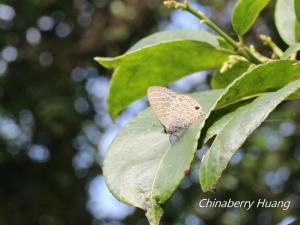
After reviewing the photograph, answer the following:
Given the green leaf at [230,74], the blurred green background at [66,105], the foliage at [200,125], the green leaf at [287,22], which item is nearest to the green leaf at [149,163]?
the foliage at [200,125]

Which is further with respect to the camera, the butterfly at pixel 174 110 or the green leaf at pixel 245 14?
the green leaf at pixel 245 14

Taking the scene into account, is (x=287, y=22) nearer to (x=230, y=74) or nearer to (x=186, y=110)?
(x=230, y=74)

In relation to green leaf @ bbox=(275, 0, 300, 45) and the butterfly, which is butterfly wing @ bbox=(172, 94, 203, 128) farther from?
green leaf @ bbox=(275, 0, 300, 45)

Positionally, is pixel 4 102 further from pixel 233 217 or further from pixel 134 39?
pixel 233 217

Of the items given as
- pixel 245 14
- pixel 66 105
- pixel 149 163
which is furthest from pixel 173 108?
pixel 66 105

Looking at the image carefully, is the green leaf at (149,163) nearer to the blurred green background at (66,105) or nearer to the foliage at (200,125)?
the foliage at (200,125)

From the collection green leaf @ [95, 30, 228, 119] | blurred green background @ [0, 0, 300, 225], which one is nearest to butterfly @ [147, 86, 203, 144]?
green leaf @ [95, 30, 228, 119]
